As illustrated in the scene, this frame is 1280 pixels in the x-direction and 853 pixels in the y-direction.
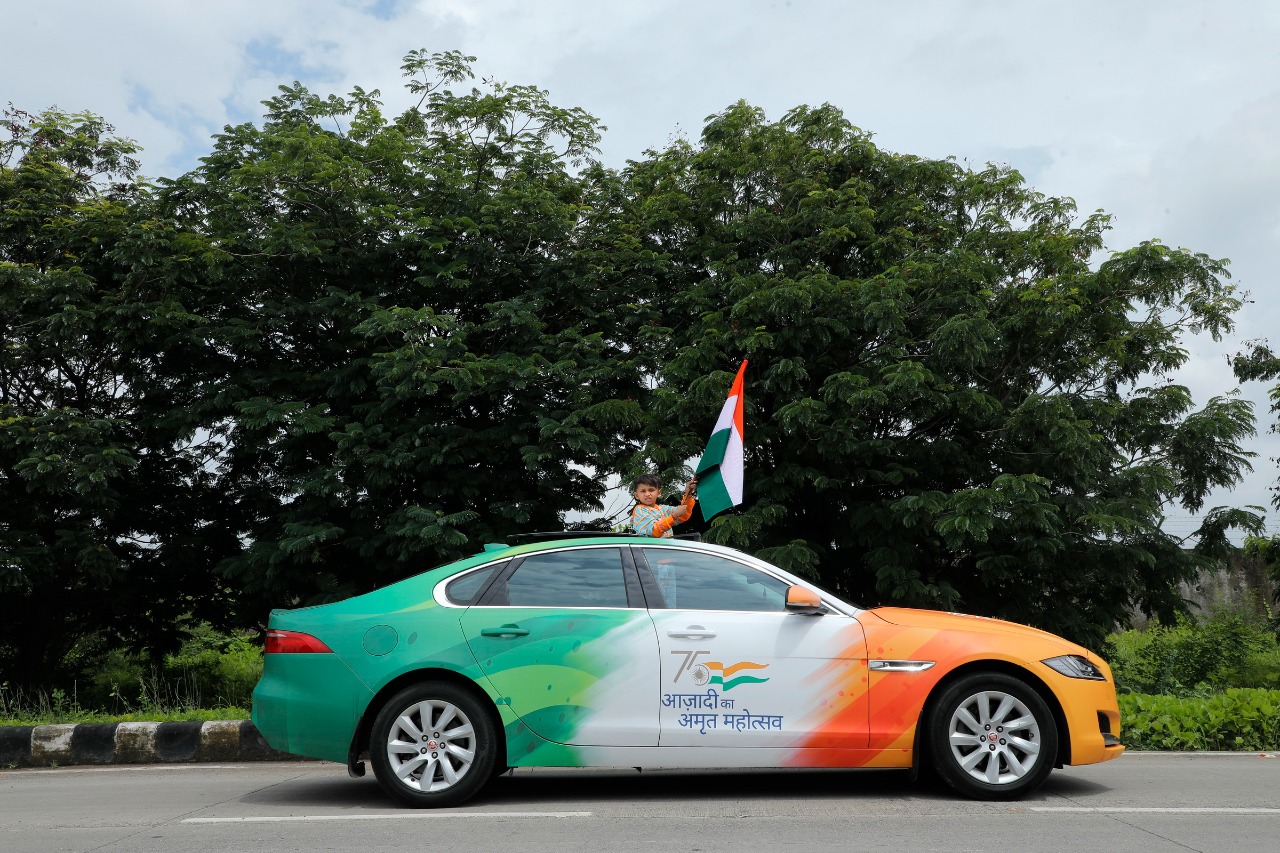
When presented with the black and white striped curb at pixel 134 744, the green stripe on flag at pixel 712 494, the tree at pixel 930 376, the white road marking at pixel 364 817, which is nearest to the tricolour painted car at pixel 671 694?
the white road marking at pixel 364 817

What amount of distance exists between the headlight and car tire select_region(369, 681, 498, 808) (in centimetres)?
315

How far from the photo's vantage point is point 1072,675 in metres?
6.36

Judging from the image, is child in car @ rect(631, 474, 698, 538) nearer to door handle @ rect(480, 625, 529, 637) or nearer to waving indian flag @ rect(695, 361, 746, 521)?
waving indian flag @ rect(695, 361, 746, 521)

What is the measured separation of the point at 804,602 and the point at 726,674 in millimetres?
584

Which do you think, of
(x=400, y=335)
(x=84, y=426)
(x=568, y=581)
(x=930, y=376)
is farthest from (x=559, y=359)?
(x=568, y=581)

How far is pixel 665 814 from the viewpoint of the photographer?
6012 millimetres

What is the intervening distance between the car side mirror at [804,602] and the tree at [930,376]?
16.8ft

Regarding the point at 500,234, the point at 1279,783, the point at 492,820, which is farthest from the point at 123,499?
the point at 1279,783

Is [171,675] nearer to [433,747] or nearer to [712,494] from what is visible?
[712,494]

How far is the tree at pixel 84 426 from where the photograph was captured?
1239 centimetres

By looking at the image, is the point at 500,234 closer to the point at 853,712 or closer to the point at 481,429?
the point at 481,429

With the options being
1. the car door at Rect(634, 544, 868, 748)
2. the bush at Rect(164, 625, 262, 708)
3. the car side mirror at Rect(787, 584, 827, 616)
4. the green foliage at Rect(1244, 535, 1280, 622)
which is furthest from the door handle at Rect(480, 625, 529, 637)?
the green foliage at Rect(1244, 535, 1280, 622)

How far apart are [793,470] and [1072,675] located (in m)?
5.97

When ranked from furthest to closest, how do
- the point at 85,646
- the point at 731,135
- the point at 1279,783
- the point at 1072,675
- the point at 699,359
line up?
the point at 85,646 < the point at 731,135 < the point at 699,359 < the point at 1279,783 < the point at 1072,675
